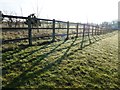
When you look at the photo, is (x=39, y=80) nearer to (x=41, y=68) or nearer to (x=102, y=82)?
(x=41, y=68)

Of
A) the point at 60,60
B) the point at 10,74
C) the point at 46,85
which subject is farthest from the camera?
the point at 60,60

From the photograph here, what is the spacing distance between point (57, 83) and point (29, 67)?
120 cm

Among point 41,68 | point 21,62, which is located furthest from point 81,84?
point 21,62

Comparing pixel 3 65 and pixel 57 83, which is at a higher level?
pixel 3 65

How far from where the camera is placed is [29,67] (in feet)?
17.0

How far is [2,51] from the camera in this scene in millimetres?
6602

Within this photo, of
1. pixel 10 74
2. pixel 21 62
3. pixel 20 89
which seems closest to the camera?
pixel 20 89

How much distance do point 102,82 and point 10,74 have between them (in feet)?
8.54

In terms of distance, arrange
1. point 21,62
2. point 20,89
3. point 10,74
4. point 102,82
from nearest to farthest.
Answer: point 20,89
point 10,74
point 102,82
point 21,62

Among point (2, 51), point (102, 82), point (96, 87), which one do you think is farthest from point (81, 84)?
point (2, 51)

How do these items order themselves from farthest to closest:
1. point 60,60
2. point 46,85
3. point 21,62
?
point 60,60
point 21,62
point 46,85

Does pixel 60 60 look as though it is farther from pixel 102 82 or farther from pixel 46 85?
pixel 46 85

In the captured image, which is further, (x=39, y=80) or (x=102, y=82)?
(x=102, y=82)

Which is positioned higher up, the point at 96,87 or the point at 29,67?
the point at 29,67
